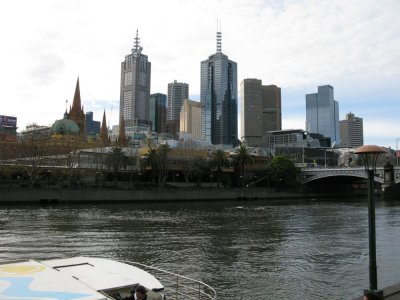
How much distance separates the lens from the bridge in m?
112

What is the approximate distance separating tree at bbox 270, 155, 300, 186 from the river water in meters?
83.0

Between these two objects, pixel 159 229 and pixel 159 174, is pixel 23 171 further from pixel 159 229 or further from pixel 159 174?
pixel 159 229

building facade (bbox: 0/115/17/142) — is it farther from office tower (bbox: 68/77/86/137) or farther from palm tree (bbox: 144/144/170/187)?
palm tree (bbox: 144/144/170/187)

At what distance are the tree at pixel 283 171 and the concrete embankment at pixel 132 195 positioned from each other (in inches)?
245

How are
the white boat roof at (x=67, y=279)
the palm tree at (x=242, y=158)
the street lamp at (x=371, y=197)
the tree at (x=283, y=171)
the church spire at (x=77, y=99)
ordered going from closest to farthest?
1. the white boat roof at (x=67, y=279)
2. the street lamp at (x=371, y=197)
3. the palm tree at (x=242, y=158)
4. the tree at (x=283, y=171)
5. the church spire at (x=77, y=99)

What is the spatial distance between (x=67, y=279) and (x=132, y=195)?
89697mm

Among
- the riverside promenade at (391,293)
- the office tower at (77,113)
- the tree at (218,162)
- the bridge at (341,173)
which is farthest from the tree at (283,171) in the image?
the riverside promenade at (391,293)

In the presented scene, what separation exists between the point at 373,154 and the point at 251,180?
137 metres

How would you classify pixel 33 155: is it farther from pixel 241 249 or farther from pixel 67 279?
pixel 67 279

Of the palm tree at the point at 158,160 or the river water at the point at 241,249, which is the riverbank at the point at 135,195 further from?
the river water at the point at 241,249

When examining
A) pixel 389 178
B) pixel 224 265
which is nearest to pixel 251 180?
pixel 389 178

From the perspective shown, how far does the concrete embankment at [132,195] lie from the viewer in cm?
8305

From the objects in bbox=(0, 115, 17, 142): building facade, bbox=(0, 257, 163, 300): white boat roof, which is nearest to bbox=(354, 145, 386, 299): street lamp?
bbox=(0, 257, 163, 300): white boat roof

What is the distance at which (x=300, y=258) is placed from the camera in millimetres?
26906
